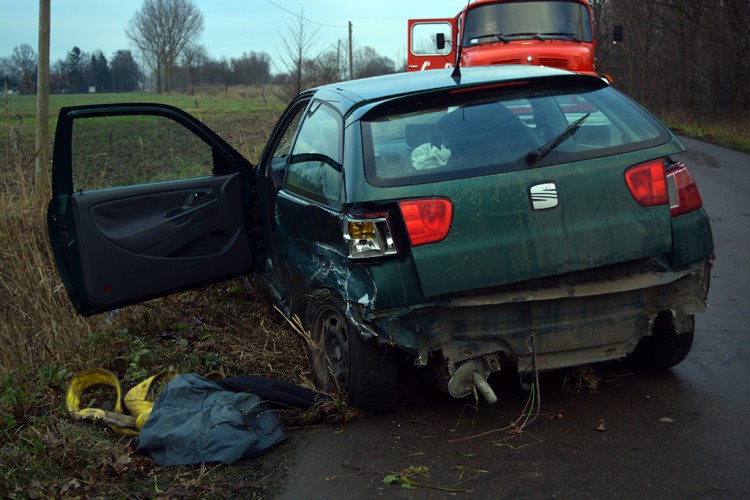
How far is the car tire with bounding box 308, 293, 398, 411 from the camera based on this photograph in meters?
4.46

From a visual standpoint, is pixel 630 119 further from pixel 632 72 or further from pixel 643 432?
pixel 632 72

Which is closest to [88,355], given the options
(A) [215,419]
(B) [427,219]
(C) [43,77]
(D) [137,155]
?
(A) [215,419]

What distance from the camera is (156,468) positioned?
4.21 m

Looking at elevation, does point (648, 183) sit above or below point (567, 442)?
above

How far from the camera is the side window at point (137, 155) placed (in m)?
15.9

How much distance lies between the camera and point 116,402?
513 centimetres

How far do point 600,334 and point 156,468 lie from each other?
225 cm

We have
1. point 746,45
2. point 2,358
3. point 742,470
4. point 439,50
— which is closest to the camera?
point 742,470

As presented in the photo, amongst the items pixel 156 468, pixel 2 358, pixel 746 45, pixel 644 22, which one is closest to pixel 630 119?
pixel 156 468

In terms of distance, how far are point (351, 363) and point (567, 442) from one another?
1.14 m

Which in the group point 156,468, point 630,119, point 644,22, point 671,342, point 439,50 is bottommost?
point 156,468

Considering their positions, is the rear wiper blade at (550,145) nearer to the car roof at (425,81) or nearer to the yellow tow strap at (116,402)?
the car roof at (425,81)

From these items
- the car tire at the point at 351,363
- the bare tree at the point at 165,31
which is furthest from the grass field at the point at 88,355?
the bare tree at the point at 165,31

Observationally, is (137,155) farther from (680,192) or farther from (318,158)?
(680,192)
